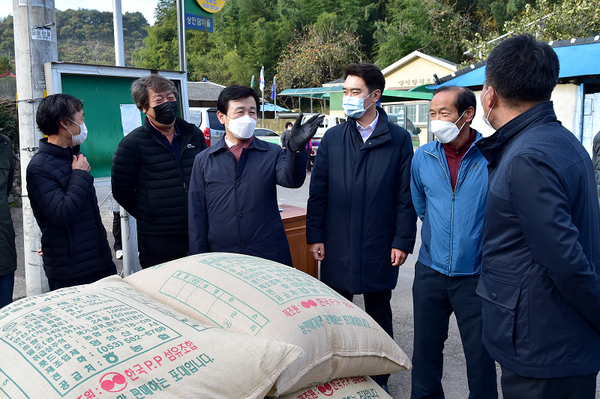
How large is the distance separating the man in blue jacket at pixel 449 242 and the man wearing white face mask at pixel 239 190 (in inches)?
28.5

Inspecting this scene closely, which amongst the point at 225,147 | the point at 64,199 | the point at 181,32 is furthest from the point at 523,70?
the point at 181,32

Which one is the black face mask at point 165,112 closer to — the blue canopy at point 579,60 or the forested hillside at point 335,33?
the blue canopy at point 579,60

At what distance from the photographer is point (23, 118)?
12.7 ft

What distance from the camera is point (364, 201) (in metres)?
2.86

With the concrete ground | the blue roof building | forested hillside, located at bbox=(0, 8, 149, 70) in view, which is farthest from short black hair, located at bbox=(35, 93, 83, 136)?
forested hillside, located at bbox=(0, 8, 149, 70)

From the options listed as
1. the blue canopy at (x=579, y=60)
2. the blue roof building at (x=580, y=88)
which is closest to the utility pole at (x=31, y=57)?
the blue canopy at (x=579, y=60)

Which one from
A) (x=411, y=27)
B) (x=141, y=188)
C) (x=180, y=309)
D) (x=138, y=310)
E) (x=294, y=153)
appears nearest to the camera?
(x=138, y=310)

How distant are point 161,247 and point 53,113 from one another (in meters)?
1.04

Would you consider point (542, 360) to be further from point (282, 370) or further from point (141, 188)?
point (141, 188)

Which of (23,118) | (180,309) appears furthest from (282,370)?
(23,118)

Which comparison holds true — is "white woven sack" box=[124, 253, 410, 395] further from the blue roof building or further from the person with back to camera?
the blue roof building

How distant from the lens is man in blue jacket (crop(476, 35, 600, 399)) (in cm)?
156

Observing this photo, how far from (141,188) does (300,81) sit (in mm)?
35729

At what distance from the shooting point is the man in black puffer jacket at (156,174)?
3117mm
